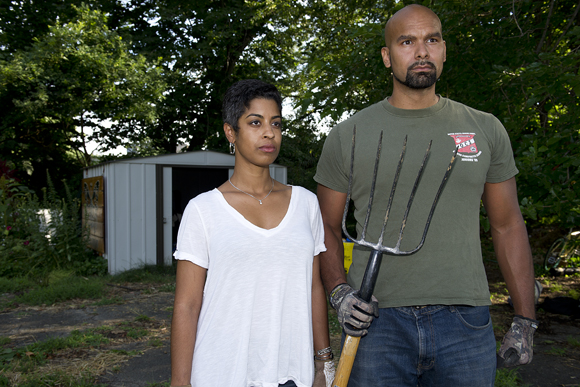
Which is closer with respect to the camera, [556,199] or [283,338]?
[283,338]

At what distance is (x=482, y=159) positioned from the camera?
5.55 feet

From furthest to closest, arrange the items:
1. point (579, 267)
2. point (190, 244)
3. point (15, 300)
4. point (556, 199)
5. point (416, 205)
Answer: point (579, 267)
point (15, 300)
point (556, 199)
point (416, 205)
point (190, 244)

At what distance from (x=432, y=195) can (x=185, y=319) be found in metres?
0.99

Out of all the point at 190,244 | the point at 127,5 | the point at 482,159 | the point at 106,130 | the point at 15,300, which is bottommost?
the point at 15,300

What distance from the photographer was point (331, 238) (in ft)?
6.08

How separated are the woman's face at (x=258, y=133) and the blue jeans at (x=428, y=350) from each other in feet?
2.49

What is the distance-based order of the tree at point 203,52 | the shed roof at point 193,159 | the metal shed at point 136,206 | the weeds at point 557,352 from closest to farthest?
the weeds at point 557,352 < the metal shed at point 136,206 < the shed roof at point 193,159 < the tree at point 203,52

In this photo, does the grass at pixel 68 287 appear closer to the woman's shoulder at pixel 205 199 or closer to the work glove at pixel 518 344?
the woman's shoulder at pixel 205 199

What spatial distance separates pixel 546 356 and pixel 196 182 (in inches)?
364

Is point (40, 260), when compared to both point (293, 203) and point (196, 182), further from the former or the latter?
point (293, 203)

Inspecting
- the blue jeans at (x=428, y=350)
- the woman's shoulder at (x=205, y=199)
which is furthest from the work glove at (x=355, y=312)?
the woman's shoulder at (x=205, y=199)

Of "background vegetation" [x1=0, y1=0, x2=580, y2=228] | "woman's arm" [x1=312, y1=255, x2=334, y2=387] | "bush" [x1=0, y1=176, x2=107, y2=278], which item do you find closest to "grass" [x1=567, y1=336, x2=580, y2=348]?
"background vegetation" [x1=0, y1=0, x2=580, y2=228]

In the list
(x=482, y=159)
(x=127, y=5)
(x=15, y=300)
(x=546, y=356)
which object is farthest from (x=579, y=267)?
(x=127, y=5)

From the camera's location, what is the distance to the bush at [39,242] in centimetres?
815
